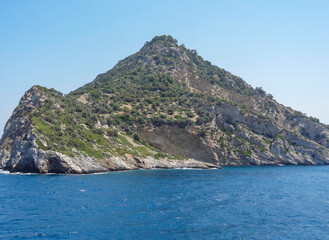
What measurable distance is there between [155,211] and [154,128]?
77.5 meters

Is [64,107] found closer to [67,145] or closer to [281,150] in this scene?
[67,145]

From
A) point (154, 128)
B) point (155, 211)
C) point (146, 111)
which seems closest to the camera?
point (155, 211)

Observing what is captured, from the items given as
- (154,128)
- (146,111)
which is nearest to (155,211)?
(154,128)

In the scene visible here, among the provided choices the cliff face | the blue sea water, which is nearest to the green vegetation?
the cliff face

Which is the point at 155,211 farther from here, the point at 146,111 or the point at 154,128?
the point at 146,111

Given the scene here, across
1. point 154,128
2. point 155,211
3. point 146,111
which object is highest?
point 146,111

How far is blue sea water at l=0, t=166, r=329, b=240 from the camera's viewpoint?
30.8 m

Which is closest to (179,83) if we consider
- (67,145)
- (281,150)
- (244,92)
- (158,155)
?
(244,92)

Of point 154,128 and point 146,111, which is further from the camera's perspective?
point 146,111

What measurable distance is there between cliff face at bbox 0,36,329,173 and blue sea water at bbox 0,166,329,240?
1898cm

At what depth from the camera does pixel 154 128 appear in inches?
4540

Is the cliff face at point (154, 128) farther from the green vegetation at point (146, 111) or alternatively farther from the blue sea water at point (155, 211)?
the blue sea water at point (155, 211)

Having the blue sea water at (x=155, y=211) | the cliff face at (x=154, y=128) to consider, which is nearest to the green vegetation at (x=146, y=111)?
the cliff face at (x=154, y=128)

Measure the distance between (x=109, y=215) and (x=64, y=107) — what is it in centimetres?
7103
